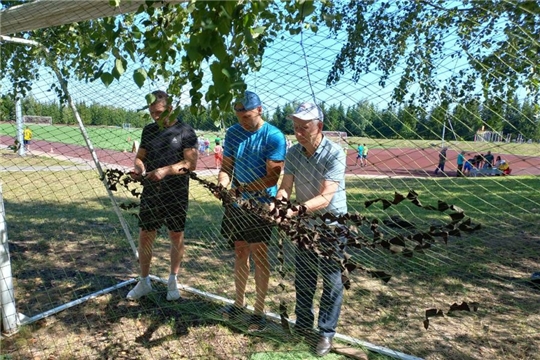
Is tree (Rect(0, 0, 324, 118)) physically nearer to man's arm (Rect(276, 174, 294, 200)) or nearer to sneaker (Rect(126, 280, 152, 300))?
man's arm (Rect(276, 174, 294, 200))

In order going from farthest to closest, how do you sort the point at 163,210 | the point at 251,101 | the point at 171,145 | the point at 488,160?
the point at 163,210
the point at 171,145
the point at 251,101
the point at 488,160

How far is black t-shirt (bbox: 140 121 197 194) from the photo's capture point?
2.83m

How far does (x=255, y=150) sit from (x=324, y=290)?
894 millimetres

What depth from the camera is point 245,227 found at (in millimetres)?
2449

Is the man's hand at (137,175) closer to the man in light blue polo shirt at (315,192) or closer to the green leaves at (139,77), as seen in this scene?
the man in light blue polo shirt at (315,192)

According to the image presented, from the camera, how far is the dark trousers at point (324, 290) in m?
2.23

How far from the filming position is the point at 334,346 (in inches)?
98.3

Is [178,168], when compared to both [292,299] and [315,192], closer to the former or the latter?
[315,192]

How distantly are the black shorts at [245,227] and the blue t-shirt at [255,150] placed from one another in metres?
0.16

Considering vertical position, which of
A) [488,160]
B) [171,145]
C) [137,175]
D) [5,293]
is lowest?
[5,293]

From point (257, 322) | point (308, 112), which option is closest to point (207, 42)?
point (308, 112)

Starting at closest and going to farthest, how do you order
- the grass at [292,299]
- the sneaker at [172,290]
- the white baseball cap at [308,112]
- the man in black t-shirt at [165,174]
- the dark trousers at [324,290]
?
1. the white baseball cap at [308,112]
2. the dark trousers at [324,290]
3. the grass at [292,299]
4. the man in black t-shirt at [165,174]
5. the sneaker at [172,290]

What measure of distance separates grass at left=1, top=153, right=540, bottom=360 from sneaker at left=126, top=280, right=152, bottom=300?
6 cm

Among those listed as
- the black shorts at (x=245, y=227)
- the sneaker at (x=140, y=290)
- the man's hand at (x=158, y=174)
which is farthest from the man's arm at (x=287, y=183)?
the sneaker at (x=140, y=290)
